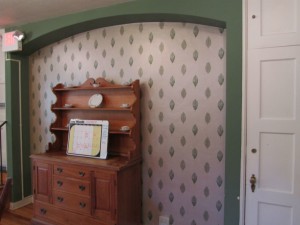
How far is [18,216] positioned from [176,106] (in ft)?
8.49

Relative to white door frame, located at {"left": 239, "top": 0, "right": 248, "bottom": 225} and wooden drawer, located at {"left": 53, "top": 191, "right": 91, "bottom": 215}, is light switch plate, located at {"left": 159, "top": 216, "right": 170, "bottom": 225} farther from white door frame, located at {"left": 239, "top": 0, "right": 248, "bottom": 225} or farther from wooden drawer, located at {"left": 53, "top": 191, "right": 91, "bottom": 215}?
white door frame, located at {"left": 239, "top": 0, "right": 248, "bottom": 225}

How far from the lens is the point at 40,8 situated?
104 inches

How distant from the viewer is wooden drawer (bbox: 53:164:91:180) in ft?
8.21

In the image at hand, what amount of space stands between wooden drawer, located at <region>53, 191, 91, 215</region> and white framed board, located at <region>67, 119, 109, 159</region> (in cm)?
46

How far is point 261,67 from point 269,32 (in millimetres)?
273

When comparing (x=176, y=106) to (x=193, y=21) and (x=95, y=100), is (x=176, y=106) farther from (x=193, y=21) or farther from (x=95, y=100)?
(x=95, y=100)

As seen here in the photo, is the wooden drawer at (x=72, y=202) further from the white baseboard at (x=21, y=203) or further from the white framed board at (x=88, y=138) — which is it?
the white baseboard at (x=21, y=203)

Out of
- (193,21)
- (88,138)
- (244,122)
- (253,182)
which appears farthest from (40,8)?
(253,182)

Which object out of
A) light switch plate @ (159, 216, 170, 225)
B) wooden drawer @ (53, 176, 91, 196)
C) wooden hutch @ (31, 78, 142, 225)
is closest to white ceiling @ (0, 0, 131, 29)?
wooden hutch @ (31, 78, 142, 225)

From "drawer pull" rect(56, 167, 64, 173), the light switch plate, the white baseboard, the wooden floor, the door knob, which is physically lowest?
the wooden floor

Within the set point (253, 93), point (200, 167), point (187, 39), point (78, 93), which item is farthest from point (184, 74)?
point (78, 93)

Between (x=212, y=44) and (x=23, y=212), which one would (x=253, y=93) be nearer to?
(x=212, y=44)

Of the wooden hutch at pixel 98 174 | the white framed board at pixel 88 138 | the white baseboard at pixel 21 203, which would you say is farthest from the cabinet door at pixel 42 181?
the white baseboard at pixel 21 203

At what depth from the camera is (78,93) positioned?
308cm
